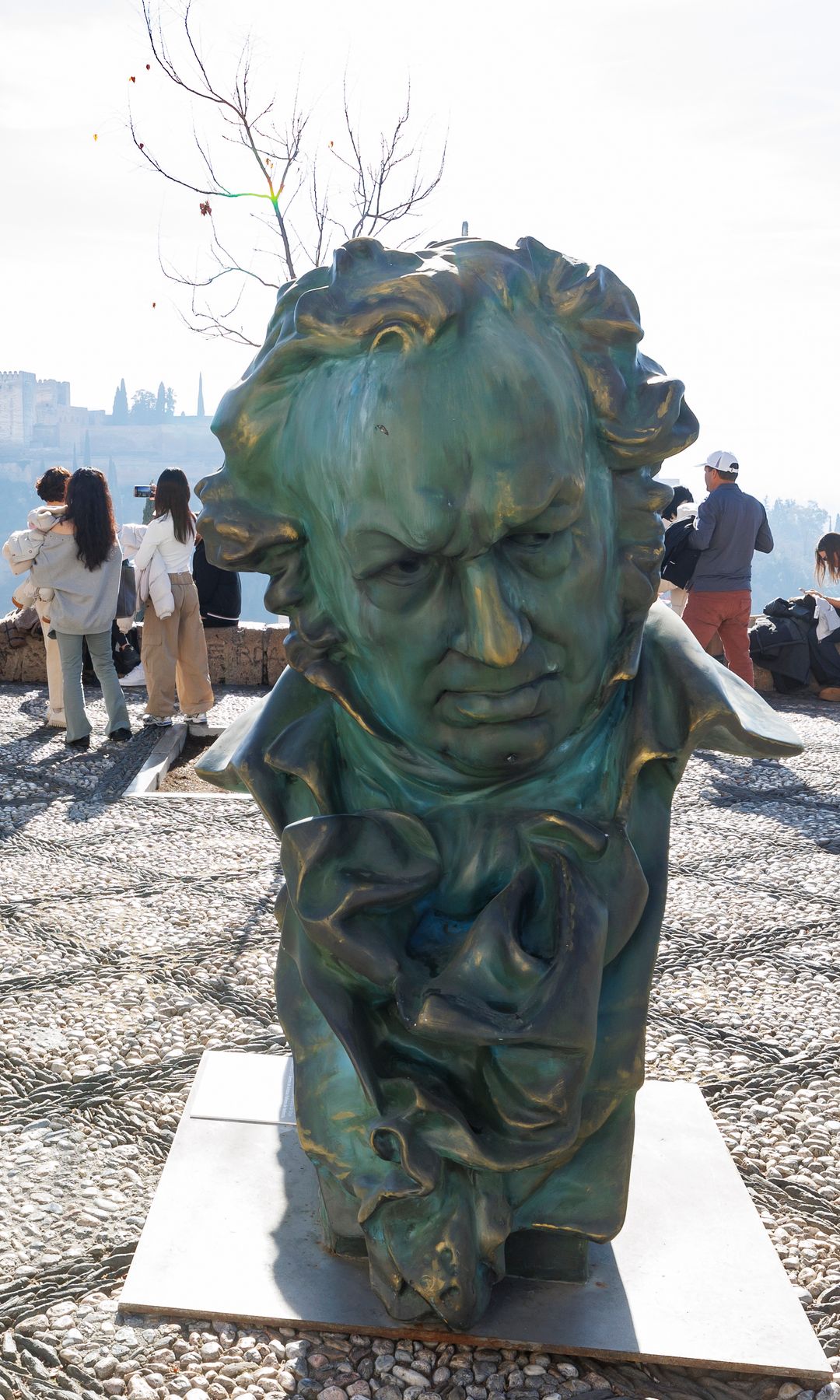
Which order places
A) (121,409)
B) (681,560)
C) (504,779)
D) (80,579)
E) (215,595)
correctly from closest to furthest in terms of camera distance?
1. (504,779)
2. (80,579)
3. (681,560)
4. (215,595)
5. (121,409)

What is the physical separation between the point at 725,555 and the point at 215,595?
11.9 feet

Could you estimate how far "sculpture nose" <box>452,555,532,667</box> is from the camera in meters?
1.85

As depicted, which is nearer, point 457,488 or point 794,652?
point 457,488

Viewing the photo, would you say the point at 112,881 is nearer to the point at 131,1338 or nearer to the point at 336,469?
the point at 131,1338

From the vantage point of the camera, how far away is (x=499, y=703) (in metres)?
1.93

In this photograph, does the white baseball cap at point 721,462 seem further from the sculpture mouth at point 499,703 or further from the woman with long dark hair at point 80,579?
the sculpture mouth at point 499,703

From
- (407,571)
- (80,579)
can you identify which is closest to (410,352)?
(407,571)

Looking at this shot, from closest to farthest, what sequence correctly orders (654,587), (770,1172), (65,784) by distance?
(654,587) → (770,1172) → (65,784)

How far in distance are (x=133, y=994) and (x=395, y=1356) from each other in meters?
1.85

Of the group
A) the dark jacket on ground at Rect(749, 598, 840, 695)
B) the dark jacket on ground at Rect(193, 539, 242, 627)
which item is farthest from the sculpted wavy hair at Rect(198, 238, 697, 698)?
the dark jacket on ground at Rect(749, 598, 840, 695)

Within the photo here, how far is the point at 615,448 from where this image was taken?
2000 mm

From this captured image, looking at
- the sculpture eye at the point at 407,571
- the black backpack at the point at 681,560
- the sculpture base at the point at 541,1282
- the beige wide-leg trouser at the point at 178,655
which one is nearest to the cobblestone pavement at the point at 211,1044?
the sculpture base at the point at 541,1282

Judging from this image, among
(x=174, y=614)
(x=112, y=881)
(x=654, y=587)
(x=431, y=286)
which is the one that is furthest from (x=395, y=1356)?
(x=174, y=614)

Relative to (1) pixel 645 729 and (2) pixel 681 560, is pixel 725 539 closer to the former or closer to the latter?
(2) pixel 681 560
